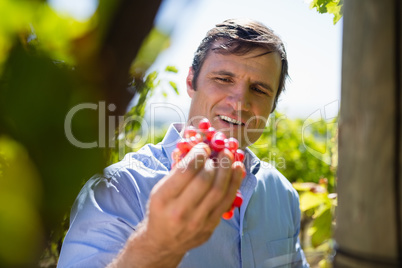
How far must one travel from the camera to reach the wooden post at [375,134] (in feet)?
2.71

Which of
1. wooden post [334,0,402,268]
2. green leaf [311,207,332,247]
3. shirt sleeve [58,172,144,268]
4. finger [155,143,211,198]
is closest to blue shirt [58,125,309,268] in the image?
shirt sleeve [58,172,144,268]

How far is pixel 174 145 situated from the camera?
98.7 inches

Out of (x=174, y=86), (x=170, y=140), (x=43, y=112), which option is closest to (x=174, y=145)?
(x=170, y=140)

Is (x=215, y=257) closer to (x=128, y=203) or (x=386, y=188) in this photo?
(x=128, y=203)

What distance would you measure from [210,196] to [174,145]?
1426 millimetres

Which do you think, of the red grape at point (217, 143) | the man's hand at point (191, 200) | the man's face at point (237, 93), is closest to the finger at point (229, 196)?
the man's hand at point (191, 200)

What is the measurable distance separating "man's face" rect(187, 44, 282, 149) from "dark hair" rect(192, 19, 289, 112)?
0.04 meters

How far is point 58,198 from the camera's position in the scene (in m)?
0.53

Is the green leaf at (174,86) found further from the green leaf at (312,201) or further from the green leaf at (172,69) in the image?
the green leaf at (312,201)

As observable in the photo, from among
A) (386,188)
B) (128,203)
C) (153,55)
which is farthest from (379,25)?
(128,203)

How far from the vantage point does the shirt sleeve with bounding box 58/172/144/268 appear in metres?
1.72

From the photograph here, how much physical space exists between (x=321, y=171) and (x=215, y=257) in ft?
18.5

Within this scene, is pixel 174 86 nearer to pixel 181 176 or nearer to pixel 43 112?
pixel 181 176

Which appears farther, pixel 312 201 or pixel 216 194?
pixel 312 201
